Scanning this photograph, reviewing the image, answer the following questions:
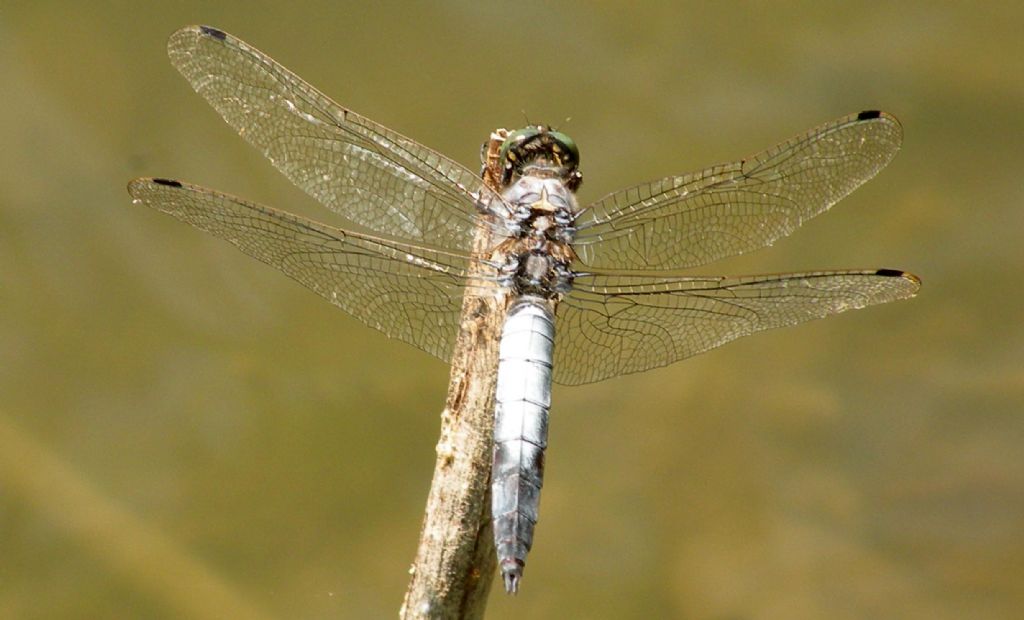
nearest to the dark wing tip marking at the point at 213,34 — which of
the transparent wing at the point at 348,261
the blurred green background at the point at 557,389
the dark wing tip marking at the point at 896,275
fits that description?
the transparent wing at the point at 348,261

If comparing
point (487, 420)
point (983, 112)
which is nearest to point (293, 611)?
point (487, 420)

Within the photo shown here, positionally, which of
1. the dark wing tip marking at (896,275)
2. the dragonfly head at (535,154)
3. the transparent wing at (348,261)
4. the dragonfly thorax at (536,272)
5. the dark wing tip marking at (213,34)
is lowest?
the transparent wing at (348,261)

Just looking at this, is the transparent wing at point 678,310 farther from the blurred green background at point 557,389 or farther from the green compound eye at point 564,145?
the blurred green background at point 557,389

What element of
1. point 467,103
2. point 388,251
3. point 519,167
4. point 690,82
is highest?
point 690,82

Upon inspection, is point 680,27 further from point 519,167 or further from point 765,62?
point 519,167

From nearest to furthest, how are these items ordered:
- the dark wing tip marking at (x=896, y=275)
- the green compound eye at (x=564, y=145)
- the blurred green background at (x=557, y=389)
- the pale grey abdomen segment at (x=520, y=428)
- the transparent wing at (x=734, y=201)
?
the pale grey abdomen segment at (x=520, y=428), the dark wing tip marking at (x=896, y=275), the transparent wing at (x=734, y=201), the green compound eye at (x=564, y=145), the blurred green background at (x=557, y=389)

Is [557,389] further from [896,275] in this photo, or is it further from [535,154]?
[896,275]

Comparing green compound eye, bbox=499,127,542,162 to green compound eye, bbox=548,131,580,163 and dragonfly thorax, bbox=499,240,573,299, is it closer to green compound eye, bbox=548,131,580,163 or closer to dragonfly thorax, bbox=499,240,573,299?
green compound eye, bbox=548,131,580,163
